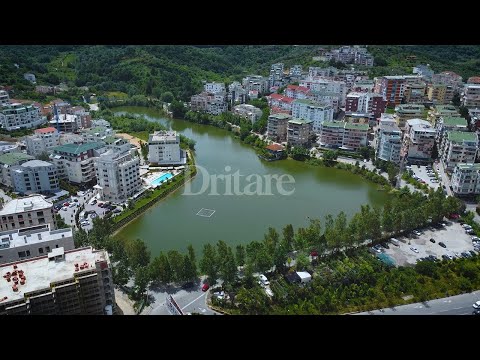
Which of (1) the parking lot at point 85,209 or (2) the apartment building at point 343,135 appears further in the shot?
(2) the apartment building at point 343,135

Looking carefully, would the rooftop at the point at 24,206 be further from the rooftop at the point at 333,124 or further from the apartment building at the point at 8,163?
the rooftop at the point at 333,124

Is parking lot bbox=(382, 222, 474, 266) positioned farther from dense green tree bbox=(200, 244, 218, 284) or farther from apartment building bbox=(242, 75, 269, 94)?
apartment building bbox=(242, 75, 269, 94)

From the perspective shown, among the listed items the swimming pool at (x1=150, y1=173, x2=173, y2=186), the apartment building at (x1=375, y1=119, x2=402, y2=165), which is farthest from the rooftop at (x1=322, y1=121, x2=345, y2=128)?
the swimming pool at (x1=150, y1=173, x2=173, y2=186)

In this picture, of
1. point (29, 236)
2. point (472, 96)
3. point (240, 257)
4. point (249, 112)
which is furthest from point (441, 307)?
point (472, 96)

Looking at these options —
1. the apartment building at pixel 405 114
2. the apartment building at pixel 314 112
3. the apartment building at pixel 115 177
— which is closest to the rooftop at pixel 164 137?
the apartment building at pixel 115 177
